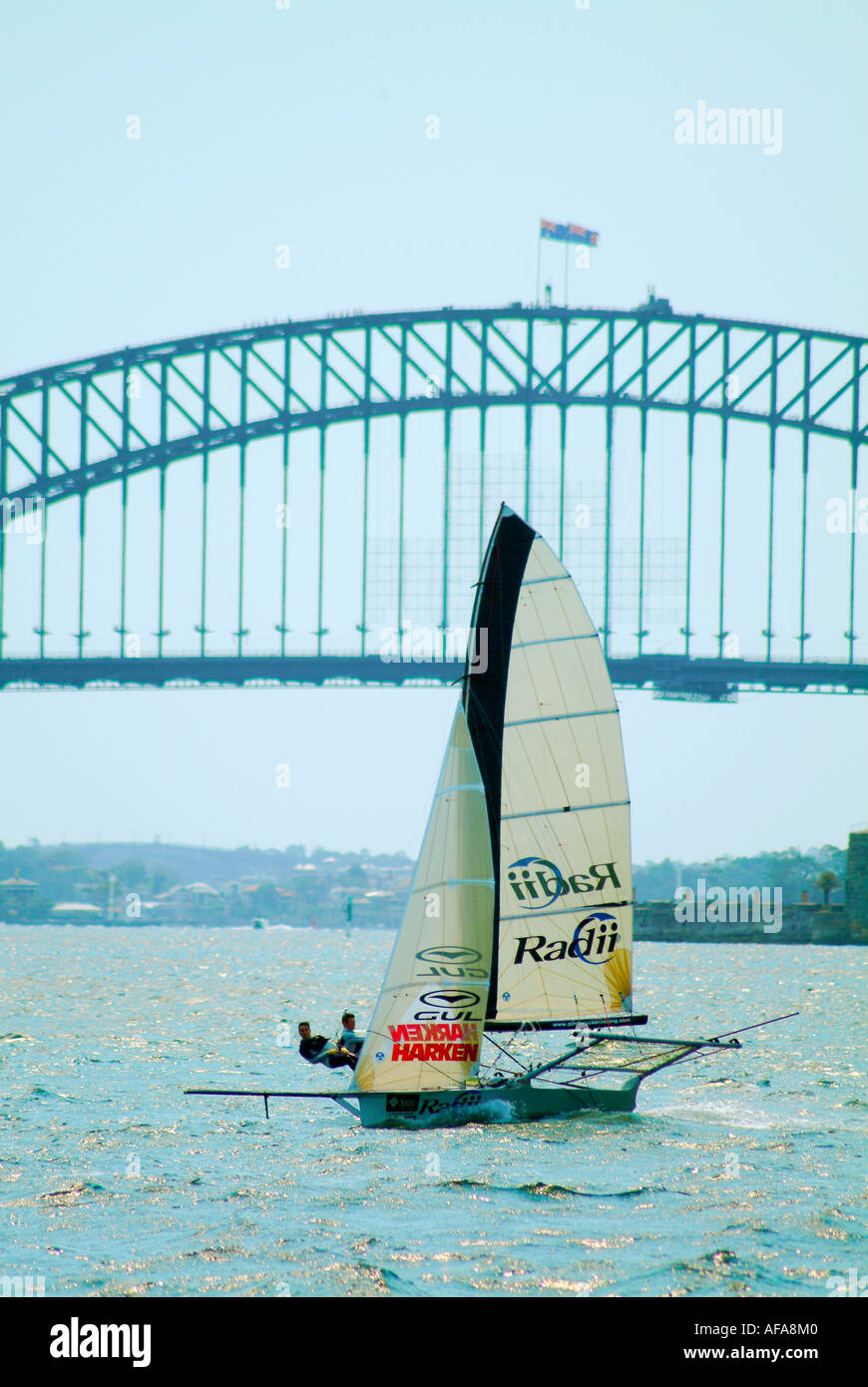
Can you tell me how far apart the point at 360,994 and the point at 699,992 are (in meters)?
9.80

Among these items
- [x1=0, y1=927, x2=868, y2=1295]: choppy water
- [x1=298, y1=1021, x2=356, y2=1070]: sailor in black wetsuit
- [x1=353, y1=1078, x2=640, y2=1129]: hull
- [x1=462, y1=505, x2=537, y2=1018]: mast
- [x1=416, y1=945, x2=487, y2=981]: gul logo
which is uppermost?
[x1=462, y1=505, x2=537, y2=1018]: mast

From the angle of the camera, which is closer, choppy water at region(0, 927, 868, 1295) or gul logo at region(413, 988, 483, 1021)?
choppy water at region(0, 927, 868, 1295)

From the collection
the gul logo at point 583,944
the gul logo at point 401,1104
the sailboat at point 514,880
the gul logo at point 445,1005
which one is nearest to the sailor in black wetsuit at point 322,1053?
the sailboat at point 514,880

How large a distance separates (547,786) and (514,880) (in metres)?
1.09

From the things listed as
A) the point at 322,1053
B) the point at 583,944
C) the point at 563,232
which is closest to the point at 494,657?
the point at 583,944

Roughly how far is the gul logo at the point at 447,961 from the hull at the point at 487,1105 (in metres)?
1.28

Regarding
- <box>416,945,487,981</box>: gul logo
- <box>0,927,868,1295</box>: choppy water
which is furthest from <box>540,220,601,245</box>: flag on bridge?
<box>416,945,487,981</box>: gul logo

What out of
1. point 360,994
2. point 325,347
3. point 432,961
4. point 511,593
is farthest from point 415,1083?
point 325,347

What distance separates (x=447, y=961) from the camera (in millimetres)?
19219

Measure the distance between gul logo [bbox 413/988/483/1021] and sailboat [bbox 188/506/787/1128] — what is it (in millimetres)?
15

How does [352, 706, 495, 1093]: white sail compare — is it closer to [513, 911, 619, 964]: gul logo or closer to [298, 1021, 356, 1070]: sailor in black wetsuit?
[298, 1021, 356, 1070]: sailor in black wetsuit

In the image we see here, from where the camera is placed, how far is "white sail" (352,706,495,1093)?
754 inches

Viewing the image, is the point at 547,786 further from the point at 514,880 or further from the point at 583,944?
the point at 583,944

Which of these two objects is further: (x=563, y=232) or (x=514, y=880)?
(x=563, y=232)
